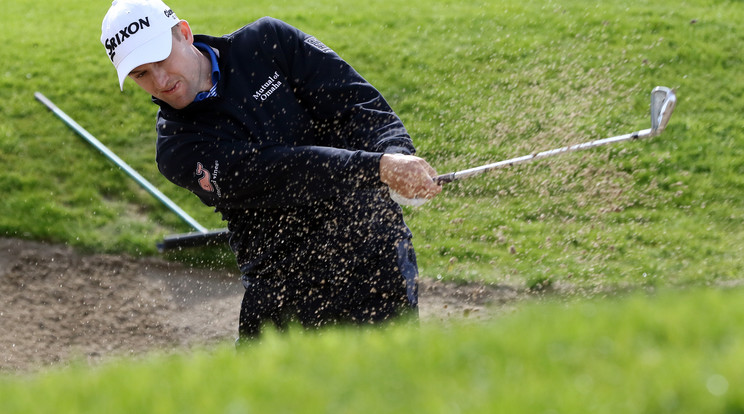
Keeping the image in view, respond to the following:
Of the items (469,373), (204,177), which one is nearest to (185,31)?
(204,177)

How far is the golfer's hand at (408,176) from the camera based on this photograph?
14.0ft

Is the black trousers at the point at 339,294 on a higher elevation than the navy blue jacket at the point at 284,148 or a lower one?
lower

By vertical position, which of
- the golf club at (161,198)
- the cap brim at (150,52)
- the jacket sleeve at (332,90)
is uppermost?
the cap brim at (150,52)

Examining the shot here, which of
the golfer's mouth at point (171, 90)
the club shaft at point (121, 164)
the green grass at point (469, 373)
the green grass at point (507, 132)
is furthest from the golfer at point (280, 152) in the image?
the club shaft at point (121, 164)

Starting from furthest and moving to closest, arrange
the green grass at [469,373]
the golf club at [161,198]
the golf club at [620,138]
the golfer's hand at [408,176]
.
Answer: the golf club at [161,198] < the golf club at [620,138] < the golfer's hand at [408,176] < the green grass at [469,373]

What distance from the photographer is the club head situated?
185 inches

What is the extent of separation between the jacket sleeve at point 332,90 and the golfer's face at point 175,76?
19.2 inches

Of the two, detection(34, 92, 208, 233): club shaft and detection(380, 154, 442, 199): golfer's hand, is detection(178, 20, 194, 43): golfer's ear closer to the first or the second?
detection(380, 154, 442, 199): golfer's hand

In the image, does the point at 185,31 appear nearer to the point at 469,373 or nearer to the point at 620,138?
the point at 620,138

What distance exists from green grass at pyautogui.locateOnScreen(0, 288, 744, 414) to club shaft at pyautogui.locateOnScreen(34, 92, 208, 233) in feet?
21.3

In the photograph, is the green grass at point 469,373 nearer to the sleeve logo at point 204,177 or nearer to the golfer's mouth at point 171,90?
the sleeve logo at point 204,177

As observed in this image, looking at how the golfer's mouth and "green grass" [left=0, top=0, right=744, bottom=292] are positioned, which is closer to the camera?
the golfer's mouth

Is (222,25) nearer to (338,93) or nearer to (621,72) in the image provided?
(621,72)

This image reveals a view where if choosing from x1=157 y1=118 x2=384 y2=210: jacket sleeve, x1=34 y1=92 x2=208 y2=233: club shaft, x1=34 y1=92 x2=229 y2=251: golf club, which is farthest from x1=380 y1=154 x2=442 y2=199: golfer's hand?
x1=34 y1=92 x2=208 y2=233: club shaft
